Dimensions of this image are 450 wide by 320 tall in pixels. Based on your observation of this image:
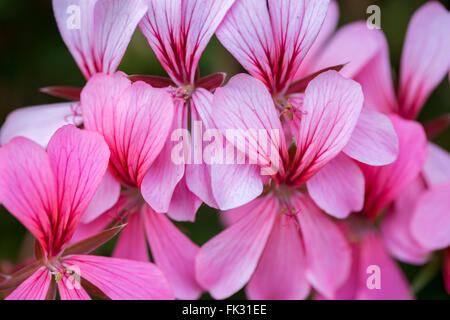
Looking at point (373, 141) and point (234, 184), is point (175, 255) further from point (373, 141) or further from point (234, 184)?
point (373, 141)

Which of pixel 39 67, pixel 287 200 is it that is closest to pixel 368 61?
pixel 287 200

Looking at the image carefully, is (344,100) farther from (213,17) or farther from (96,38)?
(96,38)

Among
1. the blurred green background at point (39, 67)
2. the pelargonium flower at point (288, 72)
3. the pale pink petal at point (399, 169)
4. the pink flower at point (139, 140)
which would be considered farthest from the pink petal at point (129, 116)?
the blurred green background at point (39, 67)

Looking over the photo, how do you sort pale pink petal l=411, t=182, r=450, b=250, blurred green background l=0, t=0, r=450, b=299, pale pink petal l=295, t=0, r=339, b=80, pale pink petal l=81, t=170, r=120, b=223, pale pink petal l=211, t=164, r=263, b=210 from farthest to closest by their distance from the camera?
blurred green background l=0, t=0, r=450, b=299 → pale pink petal l=295, t=0, r=339, b=80 → pale pink petal l=411, t=182, r=450, b=250 → pale pink petal l=81, t=170, r=120, b=223 → pale pink petal l=211, t=164, r=263, b=210

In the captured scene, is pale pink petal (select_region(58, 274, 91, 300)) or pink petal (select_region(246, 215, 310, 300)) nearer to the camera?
pale pink petal (select_region(58, 274, 91, 300))

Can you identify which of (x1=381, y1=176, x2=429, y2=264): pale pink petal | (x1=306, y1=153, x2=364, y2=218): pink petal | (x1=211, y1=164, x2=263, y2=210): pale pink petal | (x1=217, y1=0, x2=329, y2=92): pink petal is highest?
(x1=217, y1=0, x2=329, y2=92): pink petal

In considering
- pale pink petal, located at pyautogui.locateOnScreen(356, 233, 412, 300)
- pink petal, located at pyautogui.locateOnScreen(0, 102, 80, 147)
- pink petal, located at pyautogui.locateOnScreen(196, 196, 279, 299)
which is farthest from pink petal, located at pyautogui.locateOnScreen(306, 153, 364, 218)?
pink petal, located at pyautogui.locateOnScreen(0, 102, 80, 147)

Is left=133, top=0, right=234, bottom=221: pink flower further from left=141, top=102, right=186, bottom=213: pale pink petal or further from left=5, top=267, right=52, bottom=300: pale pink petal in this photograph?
left=5, top=267, right=52, bottom=300: pale pink petal
